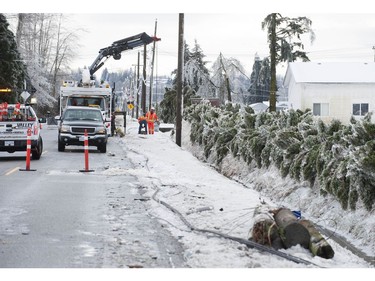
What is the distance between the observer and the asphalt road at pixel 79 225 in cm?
764

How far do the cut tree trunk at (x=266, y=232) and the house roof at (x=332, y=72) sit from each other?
3769 centimetres

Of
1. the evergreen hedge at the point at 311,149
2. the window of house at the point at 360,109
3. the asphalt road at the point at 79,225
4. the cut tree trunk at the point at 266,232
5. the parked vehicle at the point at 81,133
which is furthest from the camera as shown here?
the window of house at the point at 360,109

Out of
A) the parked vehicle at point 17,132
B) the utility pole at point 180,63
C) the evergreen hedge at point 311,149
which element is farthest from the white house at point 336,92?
the parked vehicle at point 17,132

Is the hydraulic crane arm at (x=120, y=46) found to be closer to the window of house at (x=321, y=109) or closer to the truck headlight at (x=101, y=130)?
the truck headlight at (x=101, y=130)

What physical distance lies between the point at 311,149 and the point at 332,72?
32670 millimetres

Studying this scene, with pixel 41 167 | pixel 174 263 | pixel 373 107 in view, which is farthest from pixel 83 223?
pixel 373 107

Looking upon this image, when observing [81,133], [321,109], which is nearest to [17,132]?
[81,133]

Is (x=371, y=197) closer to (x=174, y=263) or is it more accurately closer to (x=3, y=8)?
(x=174, y=263)

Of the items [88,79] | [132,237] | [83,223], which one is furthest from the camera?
[88,79]

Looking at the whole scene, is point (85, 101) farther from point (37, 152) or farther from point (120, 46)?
point (37, 152)

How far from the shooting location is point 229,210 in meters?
10.9

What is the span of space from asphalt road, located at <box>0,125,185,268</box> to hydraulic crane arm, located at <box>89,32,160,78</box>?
18554mm

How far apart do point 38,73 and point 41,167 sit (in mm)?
47176

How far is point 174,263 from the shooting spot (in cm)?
753
